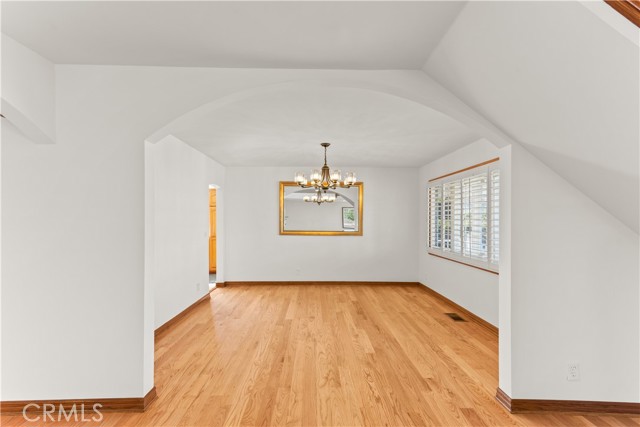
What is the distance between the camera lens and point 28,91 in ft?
7.07

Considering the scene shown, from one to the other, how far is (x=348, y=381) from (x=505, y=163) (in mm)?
2213

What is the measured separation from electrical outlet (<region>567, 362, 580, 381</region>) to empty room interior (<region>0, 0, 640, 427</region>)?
0.05 ft

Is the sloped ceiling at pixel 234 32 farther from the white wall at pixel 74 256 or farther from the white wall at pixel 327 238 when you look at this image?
the white wall at pixel 327 238

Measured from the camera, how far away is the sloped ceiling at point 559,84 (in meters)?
1.37

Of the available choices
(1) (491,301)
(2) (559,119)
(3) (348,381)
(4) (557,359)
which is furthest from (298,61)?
(1) (491,301)

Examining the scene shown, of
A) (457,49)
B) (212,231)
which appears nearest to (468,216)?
(457,49)

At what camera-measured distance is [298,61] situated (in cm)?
228

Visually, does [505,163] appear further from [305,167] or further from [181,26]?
[305,167]

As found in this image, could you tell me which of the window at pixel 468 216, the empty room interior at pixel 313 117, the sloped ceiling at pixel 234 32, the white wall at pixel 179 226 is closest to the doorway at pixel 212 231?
the white wall at pixel 179 226

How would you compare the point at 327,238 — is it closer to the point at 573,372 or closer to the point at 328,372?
the point at 328,372

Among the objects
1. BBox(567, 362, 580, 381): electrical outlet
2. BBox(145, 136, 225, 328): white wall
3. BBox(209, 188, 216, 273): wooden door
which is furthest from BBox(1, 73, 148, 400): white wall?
BBox(209, 188, 216, 273): wooden door

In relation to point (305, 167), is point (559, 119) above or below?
below

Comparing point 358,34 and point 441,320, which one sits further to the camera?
point 441,320

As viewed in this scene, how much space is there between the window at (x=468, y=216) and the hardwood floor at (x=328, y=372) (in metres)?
1.01
